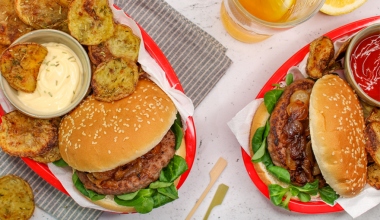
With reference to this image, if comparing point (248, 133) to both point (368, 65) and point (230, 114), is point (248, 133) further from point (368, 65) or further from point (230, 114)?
point (368, 65)

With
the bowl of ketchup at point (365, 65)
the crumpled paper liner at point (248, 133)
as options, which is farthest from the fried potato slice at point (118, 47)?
the bowl of ketchup at point (365, 65)

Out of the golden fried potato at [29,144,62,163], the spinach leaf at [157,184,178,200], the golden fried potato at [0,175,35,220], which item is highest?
the spinach leaf at [157,184,178,200]

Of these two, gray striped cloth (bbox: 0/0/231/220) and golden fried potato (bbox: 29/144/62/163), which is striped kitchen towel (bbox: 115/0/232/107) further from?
golden fried potato (bbox: 29/144/62/163)

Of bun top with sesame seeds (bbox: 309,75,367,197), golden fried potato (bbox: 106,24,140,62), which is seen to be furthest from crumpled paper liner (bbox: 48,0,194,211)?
bun top with sesame seeds (bbox: 309,75,367,197)

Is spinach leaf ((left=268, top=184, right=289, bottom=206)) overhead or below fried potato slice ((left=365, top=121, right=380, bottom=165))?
below

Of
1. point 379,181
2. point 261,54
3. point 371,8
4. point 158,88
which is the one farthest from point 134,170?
point 371,8

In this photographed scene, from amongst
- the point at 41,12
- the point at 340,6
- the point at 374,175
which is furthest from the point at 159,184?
the point at 340,6
